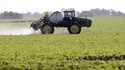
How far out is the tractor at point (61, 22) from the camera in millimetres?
36875

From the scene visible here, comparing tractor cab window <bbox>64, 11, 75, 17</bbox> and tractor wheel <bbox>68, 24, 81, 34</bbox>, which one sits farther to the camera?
tractor cab window <bbox>64, 11, 75, 17</bbox>

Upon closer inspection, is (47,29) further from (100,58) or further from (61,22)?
(100,58)

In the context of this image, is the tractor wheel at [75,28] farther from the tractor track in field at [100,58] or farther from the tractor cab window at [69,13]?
the tractor track in field at [100,58]

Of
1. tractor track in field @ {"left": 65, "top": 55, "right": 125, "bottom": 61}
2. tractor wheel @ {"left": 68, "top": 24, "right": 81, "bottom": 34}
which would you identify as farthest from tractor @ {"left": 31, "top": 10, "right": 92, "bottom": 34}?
tractor track in field @ {"left": 65, "top": 55, "right": 125, "bottom": 61}

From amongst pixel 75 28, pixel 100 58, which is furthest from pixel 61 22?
pixel 100 58

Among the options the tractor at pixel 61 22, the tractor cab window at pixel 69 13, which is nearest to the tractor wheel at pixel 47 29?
the tractor at pixel 61 22

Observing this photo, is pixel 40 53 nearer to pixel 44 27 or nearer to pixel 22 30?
pixel 44 27

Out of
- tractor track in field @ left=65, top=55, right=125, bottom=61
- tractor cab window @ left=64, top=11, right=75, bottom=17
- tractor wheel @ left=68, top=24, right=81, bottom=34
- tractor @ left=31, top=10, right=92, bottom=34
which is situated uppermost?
tractor track in field @ left=65, top=55, right=125, bottom=61

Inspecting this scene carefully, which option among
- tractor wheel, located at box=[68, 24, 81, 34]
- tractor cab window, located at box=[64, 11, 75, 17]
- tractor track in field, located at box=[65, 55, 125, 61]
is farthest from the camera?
tractor cab window, located at box=[64, 11, 75, 17]

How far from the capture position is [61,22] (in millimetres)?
36938

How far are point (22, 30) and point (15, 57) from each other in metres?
23.8

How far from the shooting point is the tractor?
36.9m

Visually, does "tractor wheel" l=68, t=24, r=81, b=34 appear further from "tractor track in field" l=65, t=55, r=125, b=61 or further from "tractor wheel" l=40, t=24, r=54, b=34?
"tractor track in field" l=65, t=55, r=125, b=61

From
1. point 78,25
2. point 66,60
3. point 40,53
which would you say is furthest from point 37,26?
point 66,60
